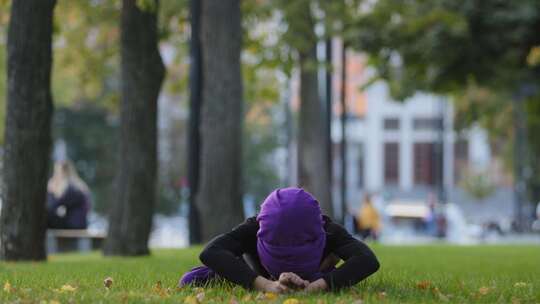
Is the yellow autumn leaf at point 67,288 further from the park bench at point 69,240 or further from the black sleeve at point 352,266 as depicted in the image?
the park bench at point 69,240

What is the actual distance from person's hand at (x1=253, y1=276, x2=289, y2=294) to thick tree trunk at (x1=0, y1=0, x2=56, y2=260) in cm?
696

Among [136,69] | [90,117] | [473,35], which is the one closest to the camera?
[136,69]

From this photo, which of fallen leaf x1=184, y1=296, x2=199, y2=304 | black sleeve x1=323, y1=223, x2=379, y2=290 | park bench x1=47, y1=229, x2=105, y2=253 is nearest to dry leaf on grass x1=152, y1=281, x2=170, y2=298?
fallen leaf x1=184, y1=296, x2=199, y2=304

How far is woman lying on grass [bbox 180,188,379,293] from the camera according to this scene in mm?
7168

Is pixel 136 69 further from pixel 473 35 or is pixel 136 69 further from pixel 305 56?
pixel 305 56

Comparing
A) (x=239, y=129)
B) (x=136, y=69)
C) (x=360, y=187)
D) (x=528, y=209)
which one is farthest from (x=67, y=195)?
(x=360, y=187)

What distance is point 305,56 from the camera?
2838 cm

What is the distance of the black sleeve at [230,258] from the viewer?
736 cm

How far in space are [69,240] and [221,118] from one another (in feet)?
19.8

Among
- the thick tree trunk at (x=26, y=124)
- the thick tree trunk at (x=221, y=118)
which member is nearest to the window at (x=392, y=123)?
the thick tree trunk at (x=221, y=118)

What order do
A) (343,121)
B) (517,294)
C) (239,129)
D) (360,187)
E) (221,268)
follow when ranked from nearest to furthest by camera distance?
(221,268), (517,294), (239,129), (343,121), (360,187)

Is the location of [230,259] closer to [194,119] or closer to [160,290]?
[160,290]

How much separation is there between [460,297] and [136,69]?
9.58 meters

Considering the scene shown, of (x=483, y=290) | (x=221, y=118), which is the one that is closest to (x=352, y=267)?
(x=483, y=290)
